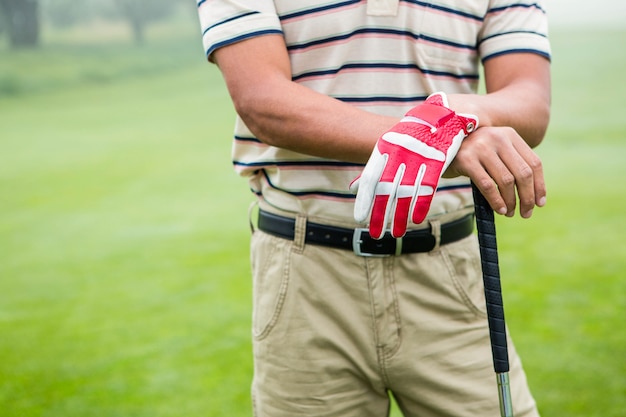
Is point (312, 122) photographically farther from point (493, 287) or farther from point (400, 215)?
point (493, 287)

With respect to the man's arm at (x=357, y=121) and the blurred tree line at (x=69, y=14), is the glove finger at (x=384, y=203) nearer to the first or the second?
the man's arm at (x=357, y=121)

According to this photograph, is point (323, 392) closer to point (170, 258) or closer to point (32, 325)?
point (32, 325)

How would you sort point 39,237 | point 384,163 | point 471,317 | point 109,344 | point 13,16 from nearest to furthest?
point 384,163 → point 471,317 → point 109,344 → point 39,237 → point 13,16

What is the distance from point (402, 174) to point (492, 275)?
0.25m

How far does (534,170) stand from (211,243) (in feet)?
14.7

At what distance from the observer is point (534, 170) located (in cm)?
Result: 104

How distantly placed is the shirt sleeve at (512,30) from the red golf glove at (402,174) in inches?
14.8

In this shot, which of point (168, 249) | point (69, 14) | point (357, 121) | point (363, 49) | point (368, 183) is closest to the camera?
point (368, 183)

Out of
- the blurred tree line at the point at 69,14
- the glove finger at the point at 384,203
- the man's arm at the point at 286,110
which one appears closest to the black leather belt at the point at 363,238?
the man's arm at the point at 286,110

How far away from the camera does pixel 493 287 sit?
3.74 feet

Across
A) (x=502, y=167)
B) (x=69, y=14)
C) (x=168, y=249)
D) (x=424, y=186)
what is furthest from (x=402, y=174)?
(x=69, y=14)

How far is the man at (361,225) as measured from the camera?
1253 millimetres

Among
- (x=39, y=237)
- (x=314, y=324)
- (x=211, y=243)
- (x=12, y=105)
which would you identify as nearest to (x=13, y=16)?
(x=12, y=105)

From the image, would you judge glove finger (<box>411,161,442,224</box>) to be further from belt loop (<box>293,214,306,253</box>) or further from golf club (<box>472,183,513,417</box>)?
belt loop (<box>293,214,306,253</box>)
